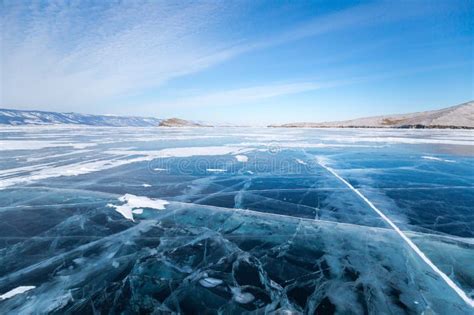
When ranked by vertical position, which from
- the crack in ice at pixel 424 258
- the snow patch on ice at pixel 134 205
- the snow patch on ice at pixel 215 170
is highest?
the snow patch on ice at pixel 134 205

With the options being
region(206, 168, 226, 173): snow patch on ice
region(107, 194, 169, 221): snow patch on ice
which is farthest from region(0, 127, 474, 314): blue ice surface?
region(206, 168, 226, 173): snow patch on ice

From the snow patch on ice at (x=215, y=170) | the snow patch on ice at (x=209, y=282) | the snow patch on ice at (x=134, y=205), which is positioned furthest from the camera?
the snow patch on ice at (x=215, y=170)

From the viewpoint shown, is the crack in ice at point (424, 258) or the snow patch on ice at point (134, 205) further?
the snow patch on ice at point (134, 205)

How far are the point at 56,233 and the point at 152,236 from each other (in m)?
1.17

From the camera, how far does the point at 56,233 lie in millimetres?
3150

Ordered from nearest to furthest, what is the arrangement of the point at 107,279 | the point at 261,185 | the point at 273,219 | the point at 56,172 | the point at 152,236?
the point at 107,279 < the point at 152,236 < the point at 273,219 < the point at 261,185 < the point at 56,172

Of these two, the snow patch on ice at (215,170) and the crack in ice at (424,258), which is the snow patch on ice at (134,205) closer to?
the snow patch on ice at (215,170)

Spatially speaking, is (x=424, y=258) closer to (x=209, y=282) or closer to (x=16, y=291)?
(x=209, y=282)

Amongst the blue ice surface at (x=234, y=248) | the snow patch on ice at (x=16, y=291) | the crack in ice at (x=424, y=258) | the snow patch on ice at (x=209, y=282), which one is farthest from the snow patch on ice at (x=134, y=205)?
the crack in ice at (x=424, y=258)

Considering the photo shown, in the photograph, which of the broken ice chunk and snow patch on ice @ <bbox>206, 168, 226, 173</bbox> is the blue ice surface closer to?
the broken ice chunk

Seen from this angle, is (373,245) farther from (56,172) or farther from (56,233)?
(56,172)

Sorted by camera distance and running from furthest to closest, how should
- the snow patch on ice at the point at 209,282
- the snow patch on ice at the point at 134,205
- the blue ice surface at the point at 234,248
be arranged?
the snow patch on ice at the point at 134,205, the snow patch on ice at the point at 209,282, the blue ice surface at the point at 234,248

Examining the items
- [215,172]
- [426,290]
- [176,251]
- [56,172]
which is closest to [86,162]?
[56,172]

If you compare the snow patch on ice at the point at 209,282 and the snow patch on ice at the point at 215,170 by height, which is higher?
the snow patch on ice at the point at 209,282
